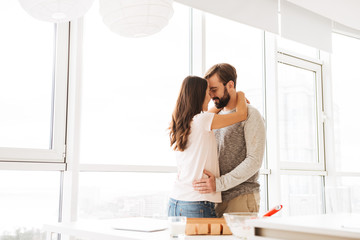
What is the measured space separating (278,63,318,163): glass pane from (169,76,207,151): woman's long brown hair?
7.08ft

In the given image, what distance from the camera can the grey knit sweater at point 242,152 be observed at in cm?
202

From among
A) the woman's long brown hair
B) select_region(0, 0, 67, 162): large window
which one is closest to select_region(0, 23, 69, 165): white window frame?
select_region(0, 0, 67, 162): large window

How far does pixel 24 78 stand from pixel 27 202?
2.42 ft

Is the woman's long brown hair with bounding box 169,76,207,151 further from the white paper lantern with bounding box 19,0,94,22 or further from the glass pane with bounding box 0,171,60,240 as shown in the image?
the glass pane with bounding box 0,171,60,240

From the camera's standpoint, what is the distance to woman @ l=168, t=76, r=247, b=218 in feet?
6.07

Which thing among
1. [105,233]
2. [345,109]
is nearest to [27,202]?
[105,233]

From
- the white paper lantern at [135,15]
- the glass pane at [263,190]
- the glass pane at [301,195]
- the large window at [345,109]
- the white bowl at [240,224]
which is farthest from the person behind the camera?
the large window at [345,109]

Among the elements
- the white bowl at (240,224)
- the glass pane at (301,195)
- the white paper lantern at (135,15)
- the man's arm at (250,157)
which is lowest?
the glass pane at (301,195)

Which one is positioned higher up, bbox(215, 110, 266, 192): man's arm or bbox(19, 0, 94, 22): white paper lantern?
bbox(19, 0, 94, 22): white paper lantern

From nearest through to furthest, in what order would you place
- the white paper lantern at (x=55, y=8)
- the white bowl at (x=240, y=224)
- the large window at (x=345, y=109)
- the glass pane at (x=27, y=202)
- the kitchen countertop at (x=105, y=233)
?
the white bowl at (x=240, y=224), the kitchen countertop at (x=105, y=233), the white paper lantern at (x=55, y=8), the glass pane at (x=27, y=202), the large window at (x=345, y=109)

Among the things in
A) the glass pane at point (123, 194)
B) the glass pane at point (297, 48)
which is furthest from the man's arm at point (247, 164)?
the glass pane at point (297, 48)

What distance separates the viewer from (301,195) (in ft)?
13.7

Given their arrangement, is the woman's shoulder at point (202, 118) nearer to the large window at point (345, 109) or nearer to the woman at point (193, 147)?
the woman at point (193, 147)

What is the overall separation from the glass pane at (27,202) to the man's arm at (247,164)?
1053 mm
